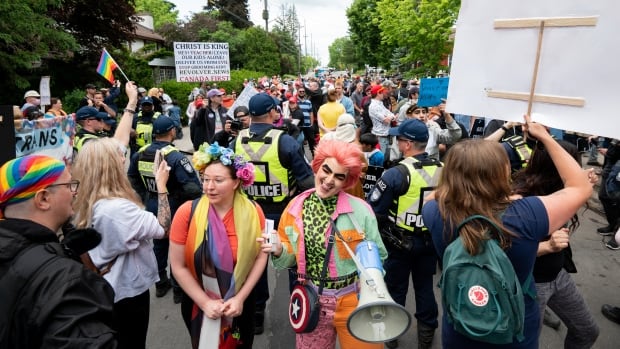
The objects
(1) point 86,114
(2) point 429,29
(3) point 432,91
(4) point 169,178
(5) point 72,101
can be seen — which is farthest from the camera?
(5) point 72,101

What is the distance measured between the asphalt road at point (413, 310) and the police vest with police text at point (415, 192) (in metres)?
1.17

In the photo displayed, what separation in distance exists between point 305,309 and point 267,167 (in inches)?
69.0

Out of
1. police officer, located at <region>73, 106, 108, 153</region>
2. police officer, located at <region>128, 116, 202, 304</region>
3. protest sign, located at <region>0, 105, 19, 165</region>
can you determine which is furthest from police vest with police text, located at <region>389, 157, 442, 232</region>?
police officer, located at <region>73, 106, 108, 153</region>

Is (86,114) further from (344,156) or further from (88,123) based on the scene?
(344,156)

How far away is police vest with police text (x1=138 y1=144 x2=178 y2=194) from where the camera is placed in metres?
4.14

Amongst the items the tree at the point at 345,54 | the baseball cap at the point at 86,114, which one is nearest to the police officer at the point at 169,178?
the baseball cap at the point at 86,114

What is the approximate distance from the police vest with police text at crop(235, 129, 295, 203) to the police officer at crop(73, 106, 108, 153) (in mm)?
2390

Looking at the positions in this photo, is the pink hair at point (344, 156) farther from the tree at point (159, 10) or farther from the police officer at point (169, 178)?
the tree at point (159, 10)

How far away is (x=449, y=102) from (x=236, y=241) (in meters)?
1.63

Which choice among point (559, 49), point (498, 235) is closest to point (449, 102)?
point (559, 49)

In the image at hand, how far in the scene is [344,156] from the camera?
2.41m

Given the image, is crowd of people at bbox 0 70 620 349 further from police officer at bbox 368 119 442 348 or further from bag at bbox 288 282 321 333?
bag at bbox 288 282 321 333

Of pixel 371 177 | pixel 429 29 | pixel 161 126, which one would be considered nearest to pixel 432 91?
pixel 371 177

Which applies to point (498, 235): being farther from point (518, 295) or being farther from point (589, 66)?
point (589, 66)
